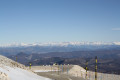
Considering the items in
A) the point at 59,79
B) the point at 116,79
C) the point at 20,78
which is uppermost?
the point at 20,78

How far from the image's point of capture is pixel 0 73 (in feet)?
58.7

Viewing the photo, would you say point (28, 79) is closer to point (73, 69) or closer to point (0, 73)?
point (0, 73)

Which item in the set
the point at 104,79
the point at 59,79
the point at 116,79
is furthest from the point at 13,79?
the point at 116,79

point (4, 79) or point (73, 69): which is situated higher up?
point (4, 79)

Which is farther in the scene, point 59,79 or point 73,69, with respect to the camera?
point 73,69

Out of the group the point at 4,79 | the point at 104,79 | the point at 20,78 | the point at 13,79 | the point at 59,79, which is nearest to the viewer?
the point at 4,79

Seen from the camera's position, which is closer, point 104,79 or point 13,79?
point 13,79

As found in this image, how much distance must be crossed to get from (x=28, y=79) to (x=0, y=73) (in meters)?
4.19

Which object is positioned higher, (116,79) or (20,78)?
(20,78)

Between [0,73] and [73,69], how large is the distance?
52.5 meters

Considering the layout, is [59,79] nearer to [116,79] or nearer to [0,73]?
[0,73]

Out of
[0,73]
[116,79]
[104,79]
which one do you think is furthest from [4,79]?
[116,79]

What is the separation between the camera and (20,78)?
20250mm

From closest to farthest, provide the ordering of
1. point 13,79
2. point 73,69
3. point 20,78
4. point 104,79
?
point 13,79 → point 20,78 → point 104,79 → point 73,69
